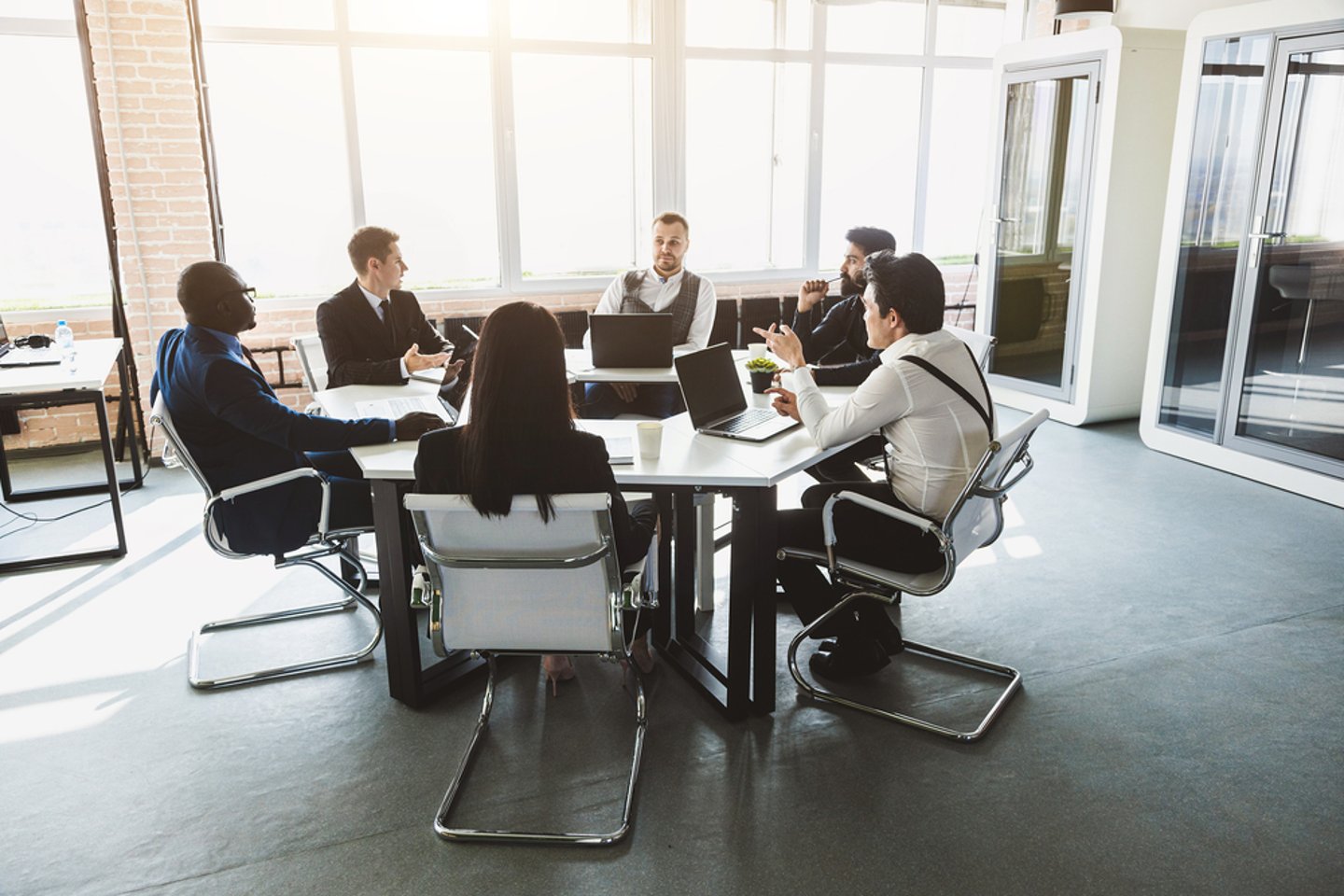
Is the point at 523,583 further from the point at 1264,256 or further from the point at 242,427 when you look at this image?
the point at 1264,256

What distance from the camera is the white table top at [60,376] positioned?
149 inches

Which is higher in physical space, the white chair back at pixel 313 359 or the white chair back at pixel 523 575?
the white chair back at pixel 313 359

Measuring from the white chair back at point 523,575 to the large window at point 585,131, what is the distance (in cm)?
442

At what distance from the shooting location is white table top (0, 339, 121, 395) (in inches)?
149

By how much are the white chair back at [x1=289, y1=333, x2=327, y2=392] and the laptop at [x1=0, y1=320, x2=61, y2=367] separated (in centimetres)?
119

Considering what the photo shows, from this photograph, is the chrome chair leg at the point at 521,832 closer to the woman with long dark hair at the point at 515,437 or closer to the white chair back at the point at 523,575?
the white chair back at the point at 523,575

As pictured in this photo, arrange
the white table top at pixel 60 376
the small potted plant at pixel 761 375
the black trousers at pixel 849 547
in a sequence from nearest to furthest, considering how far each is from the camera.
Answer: the black trousers at pixel 849 547 → the small potted plant at pixel 761 375 → the white table top at pixel 60 376

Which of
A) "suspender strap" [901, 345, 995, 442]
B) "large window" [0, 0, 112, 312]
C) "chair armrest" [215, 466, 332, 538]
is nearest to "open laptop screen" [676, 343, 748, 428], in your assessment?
"suspender strap" [901, 345, 995, 442]

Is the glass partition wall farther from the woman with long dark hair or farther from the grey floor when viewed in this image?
the woman with long dark hair

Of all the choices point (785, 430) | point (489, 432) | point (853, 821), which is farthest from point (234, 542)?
point (853, 821)

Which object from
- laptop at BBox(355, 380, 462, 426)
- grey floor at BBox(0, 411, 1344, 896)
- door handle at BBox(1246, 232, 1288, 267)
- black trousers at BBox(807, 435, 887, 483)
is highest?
door handle at BBox(1246, 232, 1288, 267)

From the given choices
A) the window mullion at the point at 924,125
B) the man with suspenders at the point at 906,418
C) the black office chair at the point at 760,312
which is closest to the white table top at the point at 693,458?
the man with suspenders at the point at 906,418

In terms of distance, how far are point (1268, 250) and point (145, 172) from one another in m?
5.99

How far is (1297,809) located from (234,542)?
3.03m
